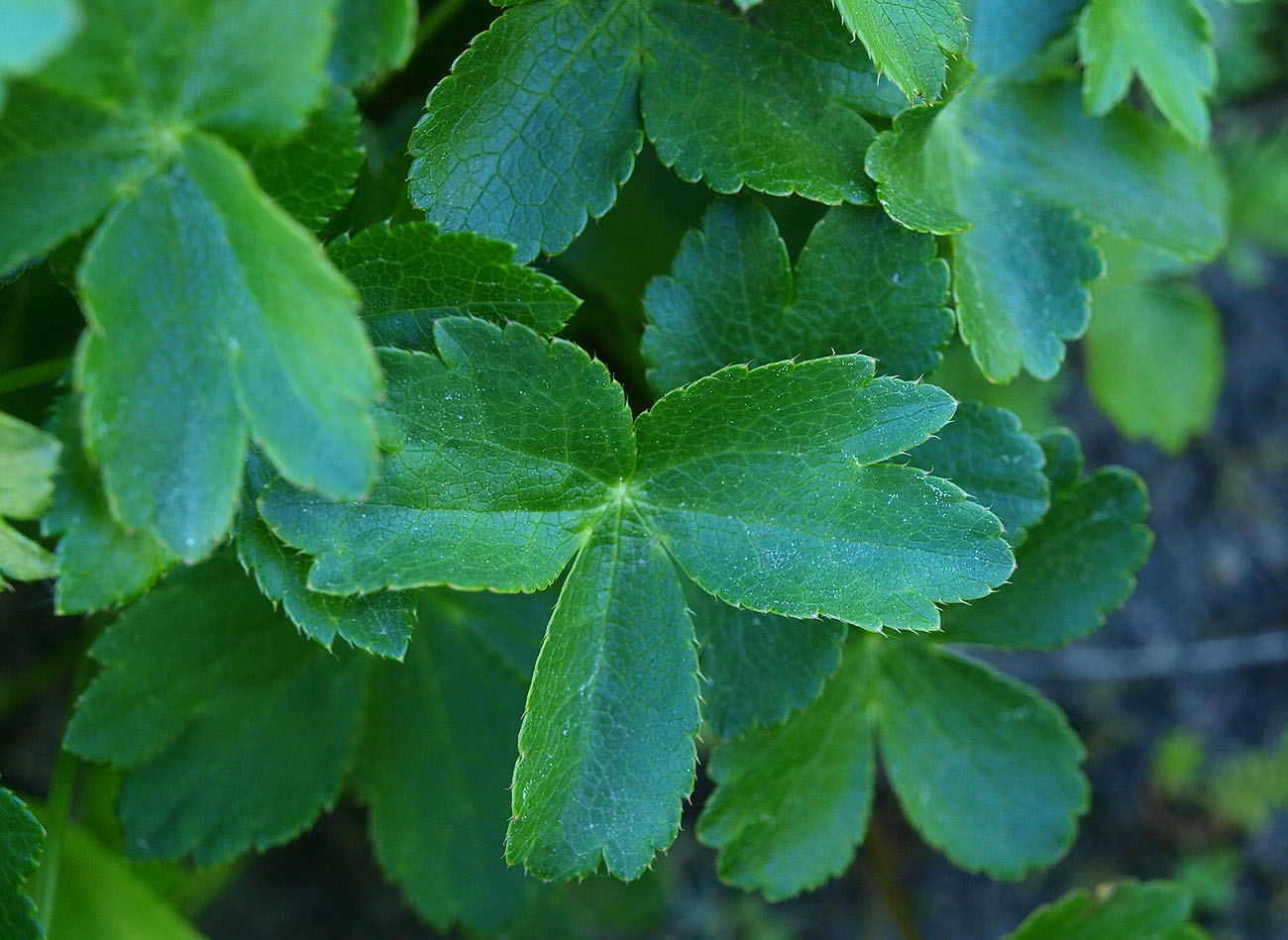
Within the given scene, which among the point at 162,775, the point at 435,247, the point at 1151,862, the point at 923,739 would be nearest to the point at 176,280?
the point at 435,247

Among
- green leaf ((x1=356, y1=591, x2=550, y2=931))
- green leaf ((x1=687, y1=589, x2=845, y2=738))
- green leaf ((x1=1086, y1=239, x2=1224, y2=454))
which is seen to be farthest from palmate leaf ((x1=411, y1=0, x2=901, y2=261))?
green leaf ((x1=1086, y1=239, x2=1224, y2=454))

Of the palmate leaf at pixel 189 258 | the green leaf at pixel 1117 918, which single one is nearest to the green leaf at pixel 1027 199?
the palmate leaf at pixel 189 258

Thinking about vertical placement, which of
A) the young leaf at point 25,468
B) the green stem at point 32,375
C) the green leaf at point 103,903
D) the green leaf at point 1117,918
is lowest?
the green leaf at point 1117,918

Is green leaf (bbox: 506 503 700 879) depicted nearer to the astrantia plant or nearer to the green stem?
the astrantia plant

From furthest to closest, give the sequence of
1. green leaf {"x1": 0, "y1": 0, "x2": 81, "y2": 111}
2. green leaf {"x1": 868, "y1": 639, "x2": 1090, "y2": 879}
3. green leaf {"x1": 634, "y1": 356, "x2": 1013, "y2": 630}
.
Result: green leaf {"x1": 868, "y1": 639, "x2": 1090, "y2": 879} < green leaf {"x1": 634, "y1": 356, "x2": 1013, "y2": 630} < green leaf {"x1": 0, "y1": 0, "x2": 81, "y2": 111}

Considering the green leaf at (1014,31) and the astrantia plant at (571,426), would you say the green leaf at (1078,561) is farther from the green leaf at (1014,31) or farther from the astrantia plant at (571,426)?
the green leaf at (1014,31)

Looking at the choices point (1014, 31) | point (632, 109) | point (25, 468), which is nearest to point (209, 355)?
point (25, 468)

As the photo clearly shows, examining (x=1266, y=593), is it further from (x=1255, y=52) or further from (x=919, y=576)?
(x=919, y=576)
